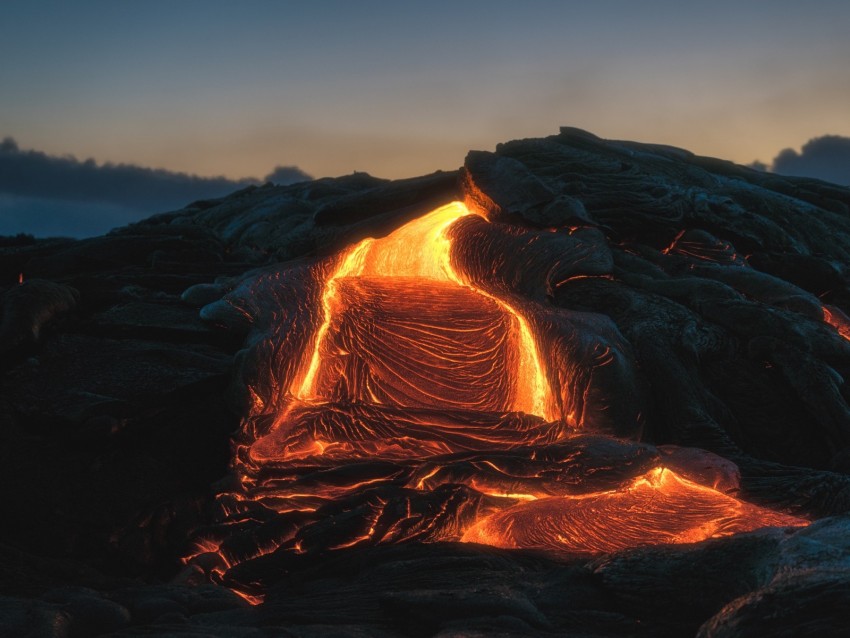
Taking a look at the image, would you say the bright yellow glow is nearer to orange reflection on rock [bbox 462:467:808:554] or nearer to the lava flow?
the lava flow

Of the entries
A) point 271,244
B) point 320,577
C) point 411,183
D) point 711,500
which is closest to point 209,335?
point 411,183

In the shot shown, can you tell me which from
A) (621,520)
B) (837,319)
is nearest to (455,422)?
(621,520)

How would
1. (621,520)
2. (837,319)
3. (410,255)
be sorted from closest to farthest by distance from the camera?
1. (621,520)
2. (837,319)
3. (410,255)

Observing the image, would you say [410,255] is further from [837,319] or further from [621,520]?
[621,520]

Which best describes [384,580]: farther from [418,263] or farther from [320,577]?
[418,263]

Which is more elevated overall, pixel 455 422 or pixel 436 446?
pixel 455 422

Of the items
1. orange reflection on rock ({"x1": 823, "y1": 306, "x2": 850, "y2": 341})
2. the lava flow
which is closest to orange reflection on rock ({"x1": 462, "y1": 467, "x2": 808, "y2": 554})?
the lava flow

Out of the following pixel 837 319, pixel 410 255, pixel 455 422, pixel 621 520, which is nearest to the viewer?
pixel 621 520

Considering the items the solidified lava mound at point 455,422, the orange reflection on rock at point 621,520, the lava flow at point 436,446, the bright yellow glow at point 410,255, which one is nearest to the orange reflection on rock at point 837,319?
the solidified lava mound at point 455,422
